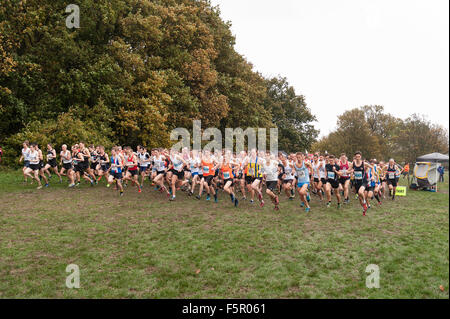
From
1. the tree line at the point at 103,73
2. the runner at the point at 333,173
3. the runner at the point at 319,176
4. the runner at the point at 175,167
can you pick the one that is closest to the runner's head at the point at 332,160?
the runner at the point at 333,173

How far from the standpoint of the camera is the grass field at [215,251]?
219 inches

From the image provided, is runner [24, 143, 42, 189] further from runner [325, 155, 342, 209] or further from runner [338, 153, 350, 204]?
runner [338, 153, 350, 204]

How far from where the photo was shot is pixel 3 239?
8.16 meters

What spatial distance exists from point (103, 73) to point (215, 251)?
19.0m

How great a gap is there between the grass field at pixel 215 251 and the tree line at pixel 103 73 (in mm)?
11145

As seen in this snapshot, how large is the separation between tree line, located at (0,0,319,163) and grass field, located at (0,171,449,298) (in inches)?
439

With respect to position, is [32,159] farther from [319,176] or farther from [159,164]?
[319,176]

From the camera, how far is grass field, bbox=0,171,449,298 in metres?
5.57

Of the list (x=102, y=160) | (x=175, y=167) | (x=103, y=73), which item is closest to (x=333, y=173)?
(x=175, y=167)

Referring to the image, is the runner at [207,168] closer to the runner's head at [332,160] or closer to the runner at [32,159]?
the runner's head at [332,160]

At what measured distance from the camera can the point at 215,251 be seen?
752cm

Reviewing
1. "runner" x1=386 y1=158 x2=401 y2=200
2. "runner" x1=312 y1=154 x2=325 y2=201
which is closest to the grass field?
"runner" x1=312 y1=154 x2=325 y2=201

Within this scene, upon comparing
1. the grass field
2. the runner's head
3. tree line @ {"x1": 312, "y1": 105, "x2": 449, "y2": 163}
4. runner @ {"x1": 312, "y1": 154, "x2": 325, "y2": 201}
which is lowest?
the grass field
